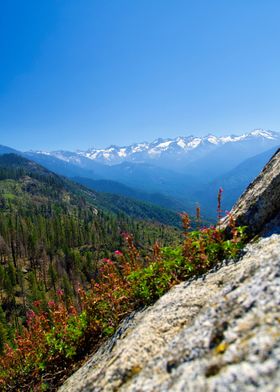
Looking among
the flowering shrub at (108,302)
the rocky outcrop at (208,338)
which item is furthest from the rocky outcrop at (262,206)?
the flowering shrub at (108,302)

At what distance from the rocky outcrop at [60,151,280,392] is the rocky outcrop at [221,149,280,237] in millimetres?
41

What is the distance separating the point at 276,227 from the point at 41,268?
509 feet

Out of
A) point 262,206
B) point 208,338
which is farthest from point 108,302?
point 262,206

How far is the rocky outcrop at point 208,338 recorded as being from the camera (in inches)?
132

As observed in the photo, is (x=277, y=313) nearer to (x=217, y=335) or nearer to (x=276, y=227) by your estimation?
(x=217, y=335)

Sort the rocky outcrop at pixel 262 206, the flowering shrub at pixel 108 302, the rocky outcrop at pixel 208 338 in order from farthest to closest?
the rocky outcrop at pixel 262 206, the flowering shrub at pixel 108 302, the rocky outcrop at pixel 208 338

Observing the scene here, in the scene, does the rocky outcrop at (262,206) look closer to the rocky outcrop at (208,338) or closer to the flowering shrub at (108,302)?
the rocky outcrop at (208,338)

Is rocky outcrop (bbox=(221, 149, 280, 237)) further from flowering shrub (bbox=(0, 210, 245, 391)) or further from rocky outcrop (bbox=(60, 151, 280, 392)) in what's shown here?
flowering shrub (bbox=(0, 210, 245, 391))

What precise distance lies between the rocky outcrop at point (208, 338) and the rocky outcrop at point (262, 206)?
41mm

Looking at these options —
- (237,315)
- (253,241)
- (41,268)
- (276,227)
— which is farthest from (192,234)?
(41,268)

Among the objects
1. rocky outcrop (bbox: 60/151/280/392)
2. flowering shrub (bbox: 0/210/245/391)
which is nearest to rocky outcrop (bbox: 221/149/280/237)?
rocky outcrop (bbox: 60/151/280/392)

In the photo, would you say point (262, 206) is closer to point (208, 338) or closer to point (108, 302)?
point (208, 338)

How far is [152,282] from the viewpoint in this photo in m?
7.57

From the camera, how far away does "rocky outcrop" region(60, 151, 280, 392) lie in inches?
→ 132
